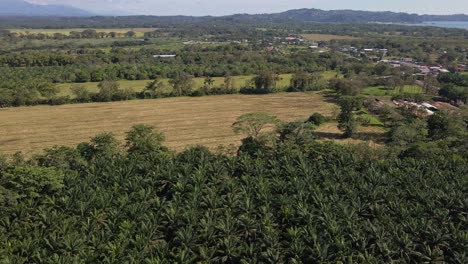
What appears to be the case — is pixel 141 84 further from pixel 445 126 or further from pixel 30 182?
pixel 445 126

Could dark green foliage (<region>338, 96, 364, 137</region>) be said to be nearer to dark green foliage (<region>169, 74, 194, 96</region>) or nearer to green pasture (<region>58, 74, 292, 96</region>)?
green pasture (<region>58, 74, 292, 96</region>)

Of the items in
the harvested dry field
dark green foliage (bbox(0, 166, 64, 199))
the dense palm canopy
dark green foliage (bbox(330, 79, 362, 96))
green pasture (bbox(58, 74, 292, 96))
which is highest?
dark green foliage (bbox(0, 166, 64, 199))

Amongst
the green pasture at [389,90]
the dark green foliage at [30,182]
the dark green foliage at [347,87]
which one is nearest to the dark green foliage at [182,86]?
the dark green foliage at [347,87]

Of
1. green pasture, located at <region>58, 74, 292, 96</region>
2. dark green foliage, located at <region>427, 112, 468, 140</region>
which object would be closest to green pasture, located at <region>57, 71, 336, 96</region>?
green pasture, located at <region>58, 74, 292, 96</region>

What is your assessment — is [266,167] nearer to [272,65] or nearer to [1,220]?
[1,220]

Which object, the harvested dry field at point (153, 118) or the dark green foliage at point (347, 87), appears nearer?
the harvested dry field at point (153, 118)

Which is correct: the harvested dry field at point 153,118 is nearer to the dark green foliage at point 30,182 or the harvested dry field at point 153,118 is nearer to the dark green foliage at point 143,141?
the dark green foliage at point 143,141
